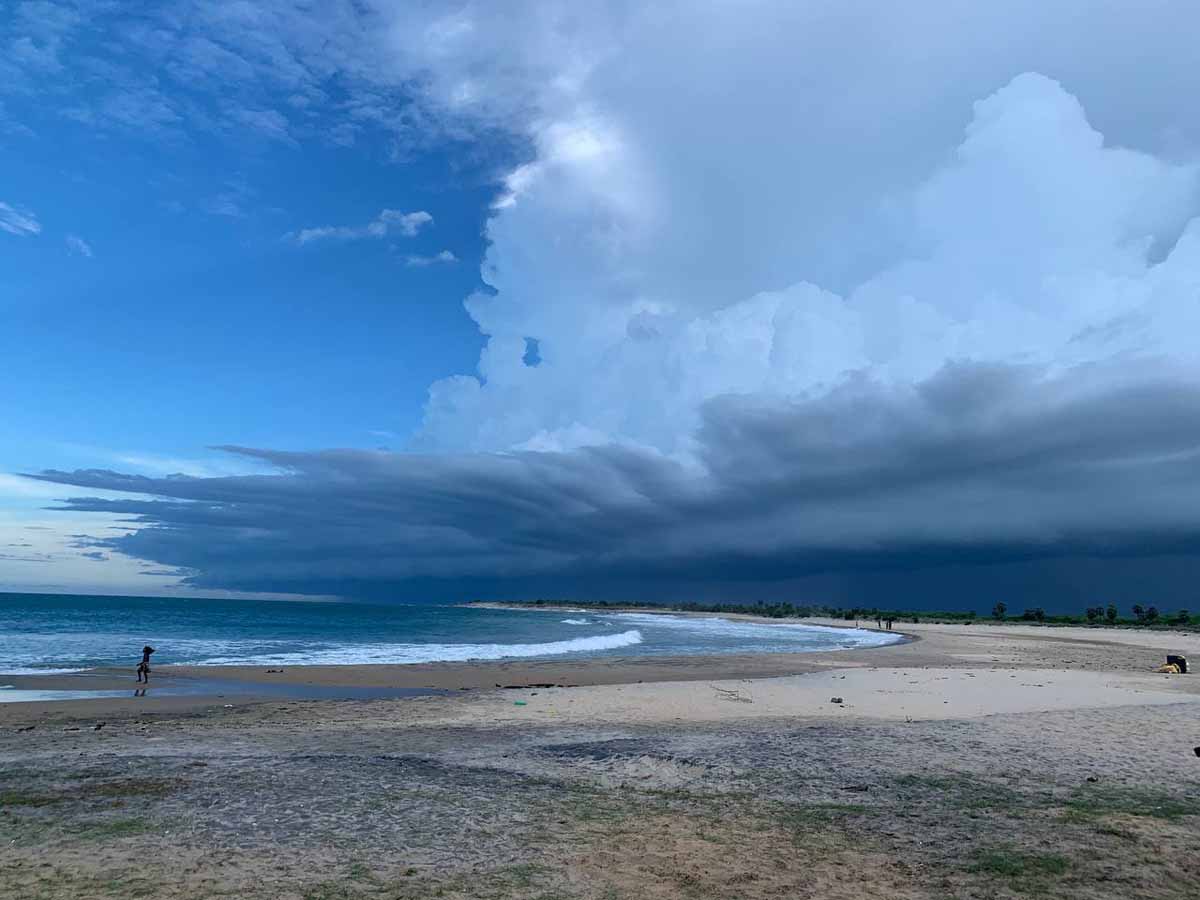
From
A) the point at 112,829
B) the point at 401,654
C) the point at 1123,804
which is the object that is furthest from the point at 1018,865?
the point at 401,654

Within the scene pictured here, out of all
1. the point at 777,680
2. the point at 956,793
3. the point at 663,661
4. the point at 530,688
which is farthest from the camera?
the point at 663,661

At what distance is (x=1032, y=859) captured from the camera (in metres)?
8.88

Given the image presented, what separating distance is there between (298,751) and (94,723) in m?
7.70

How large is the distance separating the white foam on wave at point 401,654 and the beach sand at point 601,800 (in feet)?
59.5

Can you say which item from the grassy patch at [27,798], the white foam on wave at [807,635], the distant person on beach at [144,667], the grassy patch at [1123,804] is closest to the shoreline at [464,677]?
the distant person on beach at [144,667]

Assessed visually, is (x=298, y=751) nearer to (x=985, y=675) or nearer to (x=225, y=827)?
(x=225, y=827)

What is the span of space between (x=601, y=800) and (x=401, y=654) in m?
38.0

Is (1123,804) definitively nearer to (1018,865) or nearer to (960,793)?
(960,793)

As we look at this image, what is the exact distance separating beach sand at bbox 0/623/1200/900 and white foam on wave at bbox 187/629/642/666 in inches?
714

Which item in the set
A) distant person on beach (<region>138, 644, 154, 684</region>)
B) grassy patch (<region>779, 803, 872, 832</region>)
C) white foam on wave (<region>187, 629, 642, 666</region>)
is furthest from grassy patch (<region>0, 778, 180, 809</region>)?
white foam on wave (<region>187, 629, 642, 666</region>)

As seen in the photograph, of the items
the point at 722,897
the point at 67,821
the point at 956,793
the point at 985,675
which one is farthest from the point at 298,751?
the point at 985,675

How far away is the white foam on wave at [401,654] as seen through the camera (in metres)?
40.7

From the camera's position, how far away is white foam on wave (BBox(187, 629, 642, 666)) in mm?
40719

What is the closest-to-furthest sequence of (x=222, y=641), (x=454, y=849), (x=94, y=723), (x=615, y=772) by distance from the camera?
(x=454, y=849)
(x=615, y=772)
(x=94, y=723)
(x=222, y=641)
